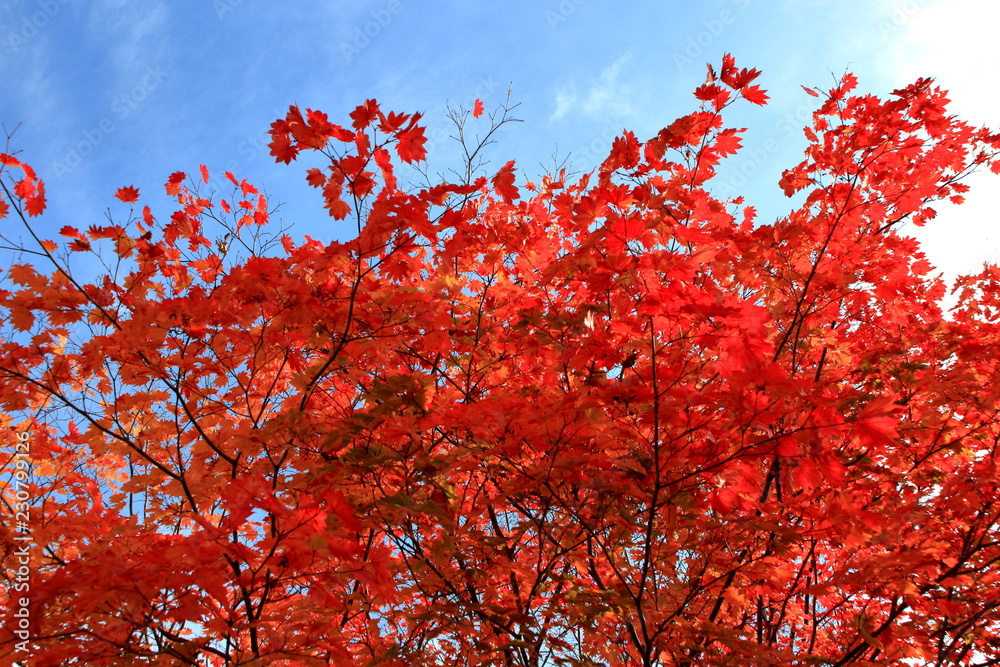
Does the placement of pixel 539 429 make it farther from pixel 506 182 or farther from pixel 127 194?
A: pixel 127 194

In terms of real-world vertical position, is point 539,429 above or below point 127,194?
below

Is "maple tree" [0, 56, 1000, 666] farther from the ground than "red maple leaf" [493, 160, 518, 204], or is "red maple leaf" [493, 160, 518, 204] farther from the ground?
"red maple leaf" [493, 160, 518, 204]

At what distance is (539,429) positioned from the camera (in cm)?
313

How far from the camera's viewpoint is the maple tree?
3031mm

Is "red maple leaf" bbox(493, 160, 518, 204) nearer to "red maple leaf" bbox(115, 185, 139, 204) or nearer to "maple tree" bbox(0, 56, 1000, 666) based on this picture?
"maple tree" bbox(0, 56, 1000, 666)

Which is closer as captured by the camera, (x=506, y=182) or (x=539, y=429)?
(x=539, y=429)

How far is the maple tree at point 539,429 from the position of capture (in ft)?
9.95

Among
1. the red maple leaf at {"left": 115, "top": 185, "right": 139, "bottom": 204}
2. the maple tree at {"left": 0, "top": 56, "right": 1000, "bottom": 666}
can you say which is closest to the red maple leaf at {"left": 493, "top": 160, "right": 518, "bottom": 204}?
the maple tree at {"left": 0, "top": 56, "right": 1000, "bottom": 666}

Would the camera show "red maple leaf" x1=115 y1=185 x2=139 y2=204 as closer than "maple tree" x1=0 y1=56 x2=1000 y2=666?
No

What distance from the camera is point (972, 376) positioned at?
13.9 feet

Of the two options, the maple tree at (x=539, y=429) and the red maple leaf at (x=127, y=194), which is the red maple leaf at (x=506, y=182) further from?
the red maple leaf at (x=127, y=194)

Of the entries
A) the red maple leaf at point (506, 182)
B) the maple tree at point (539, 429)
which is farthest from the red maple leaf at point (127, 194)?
the red maple leaf at point (506, 182)

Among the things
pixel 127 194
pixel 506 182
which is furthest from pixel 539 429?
pixel 127 194

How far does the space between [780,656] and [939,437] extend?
96.2 inches
